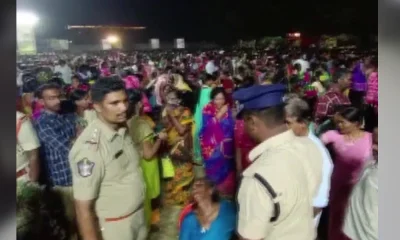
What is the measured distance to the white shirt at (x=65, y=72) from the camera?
1.78 metres

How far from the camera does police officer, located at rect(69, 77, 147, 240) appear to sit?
70.2 inches

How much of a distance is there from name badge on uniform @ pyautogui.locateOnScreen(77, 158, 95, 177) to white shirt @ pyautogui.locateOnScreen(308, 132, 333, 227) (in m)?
0.65

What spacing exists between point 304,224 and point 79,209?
66cm

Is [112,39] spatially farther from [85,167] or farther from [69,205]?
[69,205]

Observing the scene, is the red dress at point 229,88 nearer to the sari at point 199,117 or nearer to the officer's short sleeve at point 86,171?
the sari at point 199,117

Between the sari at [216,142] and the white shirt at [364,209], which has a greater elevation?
the sari at [216,142]

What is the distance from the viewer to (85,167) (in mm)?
1784

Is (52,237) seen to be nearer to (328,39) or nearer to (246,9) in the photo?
(246,9)

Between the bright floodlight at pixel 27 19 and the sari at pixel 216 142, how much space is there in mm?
552

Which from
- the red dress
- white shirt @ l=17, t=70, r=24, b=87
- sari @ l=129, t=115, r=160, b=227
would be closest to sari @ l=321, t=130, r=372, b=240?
the red dress

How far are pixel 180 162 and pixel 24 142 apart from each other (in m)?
0.46

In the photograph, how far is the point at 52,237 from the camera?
181 centimetres

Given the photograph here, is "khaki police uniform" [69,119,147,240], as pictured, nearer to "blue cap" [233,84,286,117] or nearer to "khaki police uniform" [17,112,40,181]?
"khaki police uniform" [17,112,40,181]

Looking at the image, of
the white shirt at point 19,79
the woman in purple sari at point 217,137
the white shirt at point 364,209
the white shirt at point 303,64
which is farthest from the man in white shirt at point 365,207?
the white shirt at point 19,79
